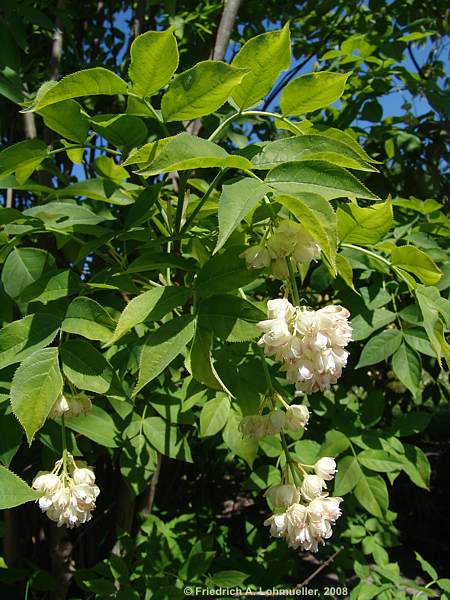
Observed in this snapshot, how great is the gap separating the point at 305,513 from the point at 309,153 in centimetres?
62

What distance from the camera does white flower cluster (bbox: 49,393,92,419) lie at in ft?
3.19

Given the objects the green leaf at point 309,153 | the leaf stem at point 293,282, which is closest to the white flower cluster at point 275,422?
the leaf stem at point 293,282

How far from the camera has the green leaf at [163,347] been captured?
2.56 feet

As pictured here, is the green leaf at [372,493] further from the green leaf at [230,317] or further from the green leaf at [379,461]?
the green leaf at [230,317]

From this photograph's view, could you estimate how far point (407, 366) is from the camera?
4.66 ft

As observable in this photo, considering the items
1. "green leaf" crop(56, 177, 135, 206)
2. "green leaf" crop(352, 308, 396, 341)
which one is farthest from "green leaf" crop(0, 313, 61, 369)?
"green leaf" crop(352, 308, 396, 341)

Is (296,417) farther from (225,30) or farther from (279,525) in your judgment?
(225,30)

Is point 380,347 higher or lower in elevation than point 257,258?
lower

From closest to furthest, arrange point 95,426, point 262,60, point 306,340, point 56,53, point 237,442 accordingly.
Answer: point 306,340, point 262,60, point 95,426, point 237,442, point 56,53

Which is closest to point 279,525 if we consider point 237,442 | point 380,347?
point 237,442

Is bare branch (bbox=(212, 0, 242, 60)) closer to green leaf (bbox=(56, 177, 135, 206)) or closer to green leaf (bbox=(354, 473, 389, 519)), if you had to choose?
green leaf (bbox=(56, 177, 135, 206))

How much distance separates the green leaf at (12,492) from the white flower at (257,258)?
0.46 m

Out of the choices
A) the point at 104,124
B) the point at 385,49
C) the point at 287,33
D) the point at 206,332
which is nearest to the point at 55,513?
the point at 206,332

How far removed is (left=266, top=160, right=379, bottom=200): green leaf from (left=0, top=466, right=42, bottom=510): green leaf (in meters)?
0.54
